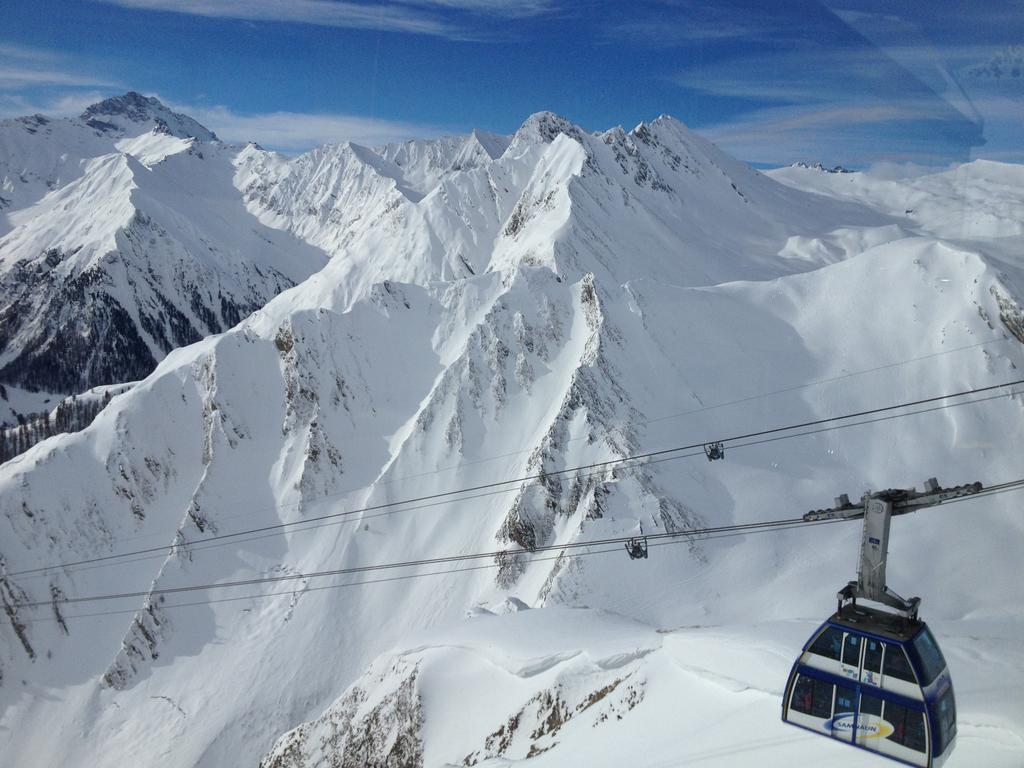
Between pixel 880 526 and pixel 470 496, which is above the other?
pixel 470 496

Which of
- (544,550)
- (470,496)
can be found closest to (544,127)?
(470,496)

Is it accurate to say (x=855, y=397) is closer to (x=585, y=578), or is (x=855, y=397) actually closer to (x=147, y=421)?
(x=585, y=578)

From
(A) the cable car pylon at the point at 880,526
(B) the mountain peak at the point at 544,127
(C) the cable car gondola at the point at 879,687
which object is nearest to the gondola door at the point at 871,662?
(C) the cable car gondola at the point at 879,687

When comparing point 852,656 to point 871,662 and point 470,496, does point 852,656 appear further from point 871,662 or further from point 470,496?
point 470,496

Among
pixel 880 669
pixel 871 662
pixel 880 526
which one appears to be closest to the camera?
pixel 880 526

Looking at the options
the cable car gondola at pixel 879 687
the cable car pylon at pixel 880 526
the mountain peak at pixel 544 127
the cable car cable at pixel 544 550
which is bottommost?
the cable car gondola at pixel 879 687

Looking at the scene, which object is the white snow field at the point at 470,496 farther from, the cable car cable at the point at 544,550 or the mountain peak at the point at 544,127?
the mountain peak at the point at 544,127
